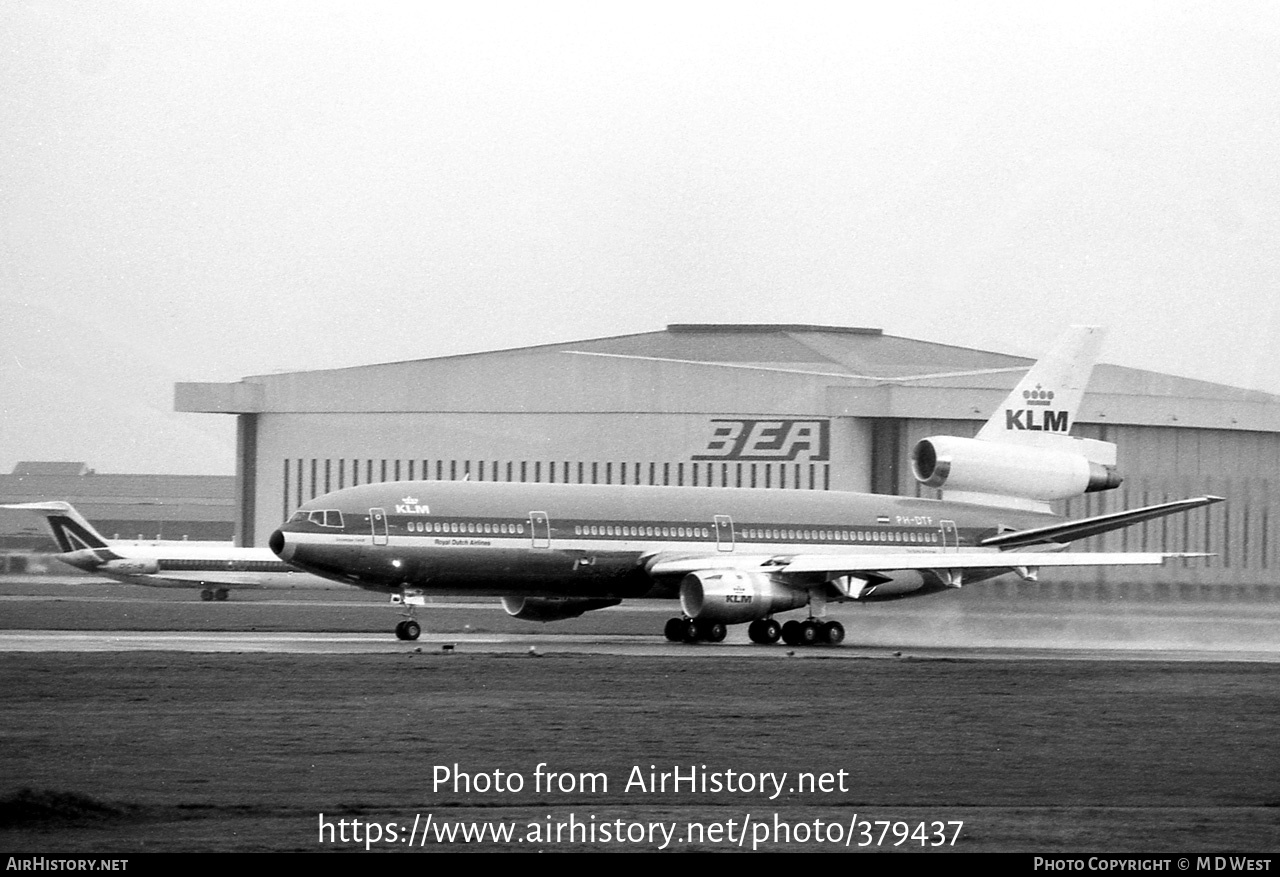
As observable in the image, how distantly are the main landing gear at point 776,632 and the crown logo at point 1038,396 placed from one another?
1014 centimetres

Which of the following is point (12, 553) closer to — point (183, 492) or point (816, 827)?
point (183, 492)

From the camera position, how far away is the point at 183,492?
5886 inches

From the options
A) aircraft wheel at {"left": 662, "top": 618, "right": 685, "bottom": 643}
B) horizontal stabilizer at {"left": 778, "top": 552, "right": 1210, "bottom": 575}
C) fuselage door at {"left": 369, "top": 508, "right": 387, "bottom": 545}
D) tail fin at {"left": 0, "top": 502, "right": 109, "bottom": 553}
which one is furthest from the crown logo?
tail fin at {"left": 0, "top": 502, "right": 109, "bottom": 553}

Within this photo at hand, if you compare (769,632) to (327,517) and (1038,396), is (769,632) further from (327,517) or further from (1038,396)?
(1038,396)

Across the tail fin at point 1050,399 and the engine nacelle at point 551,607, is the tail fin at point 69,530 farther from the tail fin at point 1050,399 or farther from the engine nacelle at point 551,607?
the tail fin at point 1050,399

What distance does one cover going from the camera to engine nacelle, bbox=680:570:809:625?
136 ft

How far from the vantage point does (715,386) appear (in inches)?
2864

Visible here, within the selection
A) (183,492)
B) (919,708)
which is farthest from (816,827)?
(183,492)

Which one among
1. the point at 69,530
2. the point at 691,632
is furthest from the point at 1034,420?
the point at 69,530

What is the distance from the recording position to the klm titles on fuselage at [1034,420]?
49219 mm

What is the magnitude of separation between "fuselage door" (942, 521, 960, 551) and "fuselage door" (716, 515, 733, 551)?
6.34m

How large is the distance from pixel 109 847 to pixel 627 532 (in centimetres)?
3103

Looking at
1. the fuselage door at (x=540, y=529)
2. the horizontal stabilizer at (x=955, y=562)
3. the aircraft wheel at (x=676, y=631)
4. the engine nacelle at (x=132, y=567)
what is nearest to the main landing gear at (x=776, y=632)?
the aircraft wheel at (x=676, y=631)

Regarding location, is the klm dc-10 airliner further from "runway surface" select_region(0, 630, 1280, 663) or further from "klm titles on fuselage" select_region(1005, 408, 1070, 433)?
"runway surface" select_region(0, 630, 1280, 663)
